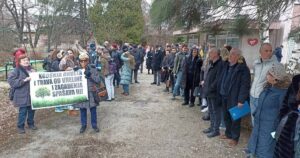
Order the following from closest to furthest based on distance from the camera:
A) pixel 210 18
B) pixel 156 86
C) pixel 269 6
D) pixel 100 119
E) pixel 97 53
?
pixel 269 6 < pixel 210 18 < pixel 100 119 < pixel 97 53 < pixel 156 86

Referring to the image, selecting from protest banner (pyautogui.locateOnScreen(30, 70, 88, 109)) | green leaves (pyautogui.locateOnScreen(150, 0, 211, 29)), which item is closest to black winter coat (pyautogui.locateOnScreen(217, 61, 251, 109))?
green leaves (pyautogui.locateOnScreen(150, 0, 211, 29))

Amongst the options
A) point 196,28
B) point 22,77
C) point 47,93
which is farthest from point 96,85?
point 196,28

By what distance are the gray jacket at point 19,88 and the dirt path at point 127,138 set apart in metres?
0.61

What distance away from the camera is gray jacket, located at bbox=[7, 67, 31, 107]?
532 cm

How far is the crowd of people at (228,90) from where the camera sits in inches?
133

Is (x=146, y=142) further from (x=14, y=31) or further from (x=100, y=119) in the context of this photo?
(x=14, y=31)

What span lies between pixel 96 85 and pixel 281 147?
3605mm

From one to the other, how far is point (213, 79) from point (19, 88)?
3.64 meters

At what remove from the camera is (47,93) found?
5719 mm

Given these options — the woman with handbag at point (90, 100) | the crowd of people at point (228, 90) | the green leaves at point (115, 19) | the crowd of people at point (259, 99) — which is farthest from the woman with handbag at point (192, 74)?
the green leaves at point (115, 19)

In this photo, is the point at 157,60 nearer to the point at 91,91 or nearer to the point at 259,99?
the point at 91,91

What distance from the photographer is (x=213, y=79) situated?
17.7 ft

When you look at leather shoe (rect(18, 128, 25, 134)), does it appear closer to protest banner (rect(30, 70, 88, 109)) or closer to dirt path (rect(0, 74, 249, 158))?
dirt path (rect(0, 74, 249, 158))

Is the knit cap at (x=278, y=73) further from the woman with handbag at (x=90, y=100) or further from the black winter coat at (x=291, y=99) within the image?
the woman with handbag at (x=90, y=100)
